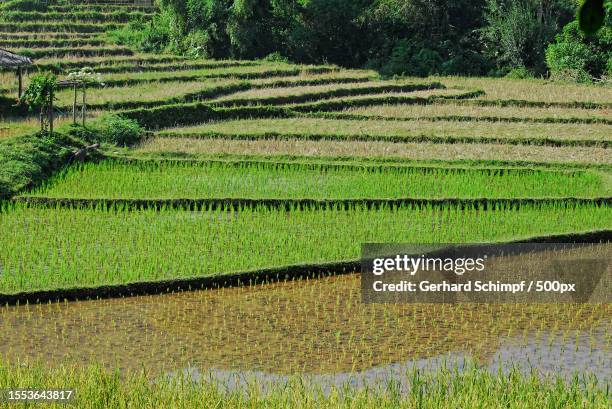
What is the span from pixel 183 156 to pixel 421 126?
523cm

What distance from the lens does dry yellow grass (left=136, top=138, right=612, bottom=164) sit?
16.8 metres

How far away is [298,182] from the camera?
48.0 ft

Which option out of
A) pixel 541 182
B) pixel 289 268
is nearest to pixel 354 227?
pixel 289 268

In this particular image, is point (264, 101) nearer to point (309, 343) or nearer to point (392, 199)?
point (392, 199)

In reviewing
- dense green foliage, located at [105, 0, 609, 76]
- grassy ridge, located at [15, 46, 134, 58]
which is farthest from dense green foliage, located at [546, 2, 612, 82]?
grassy ridge, located at [15, 46, 134, 58]

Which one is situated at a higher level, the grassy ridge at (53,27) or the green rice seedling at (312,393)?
the grassy ridge at (53,27)

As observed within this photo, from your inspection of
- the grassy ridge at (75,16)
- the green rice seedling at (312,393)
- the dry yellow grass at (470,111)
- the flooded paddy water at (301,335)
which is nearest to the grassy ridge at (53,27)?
the grassy ridge at (75,16)

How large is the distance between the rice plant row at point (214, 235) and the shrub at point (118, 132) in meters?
5.29

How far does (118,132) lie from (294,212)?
6.20m

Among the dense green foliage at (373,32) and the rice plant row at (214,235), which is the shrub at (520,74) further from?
the rice plant row at (214,235)

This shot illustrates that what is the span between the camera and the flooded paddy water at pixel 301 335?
25.0ft

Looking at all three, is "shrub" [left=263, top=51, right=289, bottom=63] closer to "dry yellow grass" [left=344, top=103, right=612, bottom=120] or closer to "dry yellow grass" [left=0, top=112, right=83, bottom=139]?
"dry yellow grass" [left=344, top=103, right=612, bottom=120]

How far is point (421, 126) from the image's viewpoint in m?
19.9

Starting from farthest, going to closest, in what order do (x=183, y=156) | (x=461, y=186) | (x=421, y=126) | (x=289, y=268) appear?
1. (x=421, y=126)
2. (x=183, y=156)
3. (x=461, y=186)
4. (x=289, y=268)
